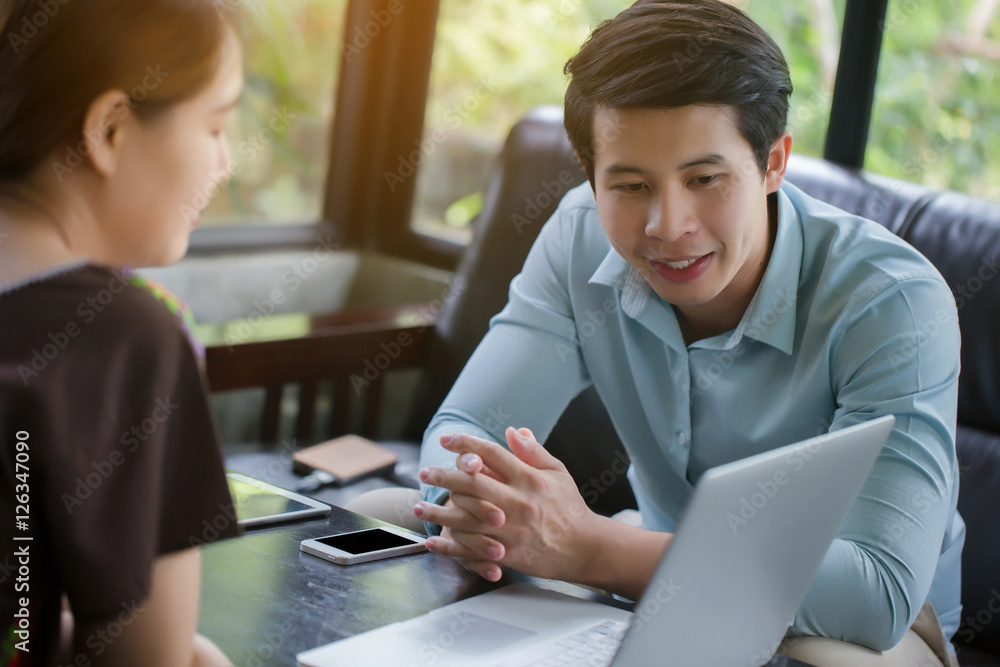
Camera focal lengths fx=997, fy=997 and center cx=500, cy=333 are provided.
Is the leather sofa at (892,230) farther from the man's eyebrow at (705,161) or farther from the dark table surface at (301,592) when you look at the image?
the dark table surface at (301,592)

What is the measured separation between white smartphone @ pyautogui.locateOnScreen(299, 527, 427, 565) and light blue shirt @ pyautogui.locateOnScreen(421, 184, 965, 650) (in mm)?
166

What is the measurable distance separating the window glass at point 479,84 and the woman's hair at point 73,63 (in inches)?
85.3

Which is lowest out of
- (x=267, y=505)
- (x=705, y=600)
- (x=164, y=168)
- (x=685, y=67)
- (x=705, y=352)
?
(x=267, y=505)

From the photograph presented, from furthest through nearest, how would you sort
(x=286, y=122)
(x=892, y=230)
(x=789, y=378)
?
(x=286, y=122)
(x=892, y=230)
(x=789, y=378)

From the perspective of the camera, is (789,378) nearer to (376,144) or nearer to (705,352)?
(705,352)

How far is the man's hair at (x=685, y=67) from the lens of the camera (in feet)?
3.90

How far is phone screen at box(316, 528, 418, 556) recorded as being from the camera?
1045 millimetres

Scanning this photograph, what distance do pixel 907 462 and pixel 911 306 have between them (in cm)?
20

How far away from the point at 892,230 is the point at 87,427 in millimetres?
1454

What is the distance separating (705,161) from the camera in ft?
3.93

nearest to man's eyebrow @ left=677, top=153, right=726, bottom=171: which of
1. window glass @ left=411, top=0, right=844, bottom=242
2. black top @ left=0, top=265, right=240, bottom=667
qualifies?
black top @ left=0, top=265, right=240, bottom=667

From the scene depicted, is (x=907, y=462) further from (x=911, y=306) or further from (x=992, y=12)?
(x=992, y=12)

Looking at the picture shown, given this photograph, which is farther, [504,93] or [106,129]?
[504,93]

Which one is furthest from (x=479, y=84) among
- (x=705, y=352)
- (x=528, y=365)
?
(x=705, y=352)
